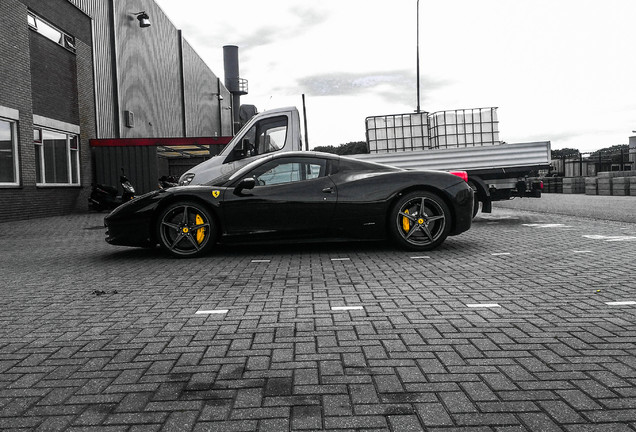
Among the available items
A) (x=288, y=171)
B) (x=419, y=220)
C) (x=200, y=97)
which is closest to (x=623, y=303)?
(x=419, y=220)

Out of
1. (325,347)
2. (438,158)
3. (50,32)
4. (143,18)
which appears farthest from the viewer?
(143,18)

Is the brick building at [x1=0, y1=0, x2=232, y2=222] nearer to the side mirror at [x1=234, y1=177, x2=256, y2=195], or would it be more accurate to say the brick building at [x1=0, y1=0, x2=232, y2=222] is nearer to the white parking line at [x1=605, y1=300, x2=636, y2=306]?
the side mirror at [x1=234, y1=177, x2=256, y2=195]

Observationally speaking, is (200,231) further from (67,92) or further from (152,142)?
(67,92)

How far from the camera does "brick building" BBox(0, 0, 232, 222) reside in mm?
16688

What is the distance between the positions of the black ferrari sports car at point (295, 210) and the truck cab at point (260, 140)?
409cm

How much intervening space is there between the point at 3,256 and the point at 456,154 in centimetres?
808

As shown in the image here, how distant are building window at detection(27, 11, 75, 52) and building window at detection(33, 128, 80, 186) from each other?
3267 millimetres

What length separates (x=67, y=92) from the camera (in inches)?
809

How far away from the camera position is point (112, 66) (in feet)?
82.8

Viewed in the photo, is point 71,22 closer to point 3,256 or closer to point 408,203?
point 3,256

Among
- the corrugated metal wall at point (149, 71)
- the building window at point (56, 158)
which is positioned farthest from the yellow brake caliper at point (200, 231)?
the corrugated metal wall at point (149, 71)

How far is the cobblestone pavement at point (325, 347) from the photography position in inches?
92.3

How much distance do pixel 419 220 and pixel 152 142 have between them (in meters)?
17.0

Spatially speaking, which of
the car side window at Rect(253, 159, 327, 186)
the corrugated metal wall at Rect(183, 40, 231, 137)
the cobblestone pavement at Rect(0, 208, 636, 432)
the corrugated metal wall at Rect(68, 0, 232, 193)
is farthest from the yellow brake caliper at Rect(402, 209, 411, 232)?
the corrugated metal wall at Rect(183, 40, 231, 137)
